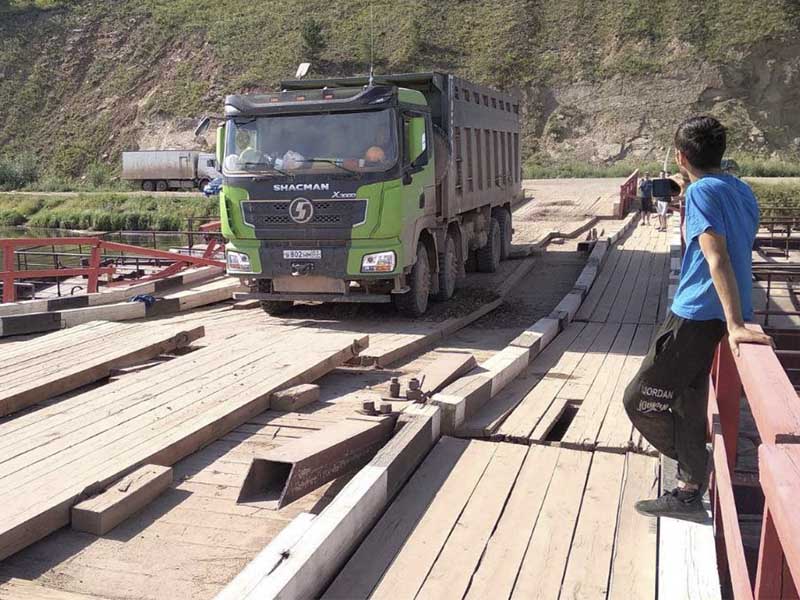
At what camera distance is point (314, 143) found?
376 inches

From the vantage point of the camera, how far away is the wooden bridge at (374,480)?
337 centimetres

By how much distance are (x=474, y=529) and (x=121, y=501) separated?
72.7 inches

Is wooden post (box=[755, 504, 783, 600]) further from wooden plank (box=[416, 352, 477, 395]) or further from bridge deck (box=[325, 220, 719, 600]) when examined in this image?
wooden plank (box=[416, 352, 477, 395])

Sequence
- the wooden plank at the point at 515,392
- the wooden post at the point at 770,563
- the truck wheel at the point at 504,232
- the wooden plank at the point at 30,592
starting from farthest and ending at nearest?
the truck wheel at the point at 504,232, the wooden plank at the point at 515,392, the wooden plank at the point at 30,592, the wooden post at the point at 770,563

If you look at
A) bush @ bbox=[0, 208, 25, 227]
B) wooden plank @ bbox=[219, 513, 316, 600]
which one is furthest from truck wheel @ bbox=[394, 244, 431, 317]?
bush @ bbox=[0, 208, 25, 227]

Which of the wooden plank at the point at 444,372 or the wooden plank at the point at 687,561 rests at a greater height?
the wooden plank at the point at 444,372

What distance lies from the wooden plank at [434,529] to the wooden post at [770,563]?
5.25 ft

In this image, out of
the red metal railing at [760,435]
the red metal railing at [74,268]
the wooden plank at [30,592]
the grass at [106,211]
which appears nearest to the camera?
the red metal railing at [760,435]

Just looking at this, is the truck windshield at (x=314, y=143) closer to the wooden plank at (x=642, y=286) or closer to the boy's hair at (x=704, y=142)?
the wooden plank at (x=642, y=286)

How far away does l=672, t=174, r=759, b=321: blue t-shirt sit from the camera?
3.55 meters

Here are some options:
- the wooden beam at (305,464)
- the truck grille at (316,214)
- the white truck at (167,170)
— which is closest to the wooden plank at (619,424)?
the wooden beam at (305,464)

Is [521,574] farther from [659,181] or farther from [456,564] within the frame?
[659,181]

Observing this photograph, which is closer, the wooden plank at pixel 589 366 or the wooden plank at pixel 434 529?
the wooden plank at pixel 434 529

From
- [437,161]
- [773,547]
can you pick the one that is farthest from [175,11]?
[773,547]
